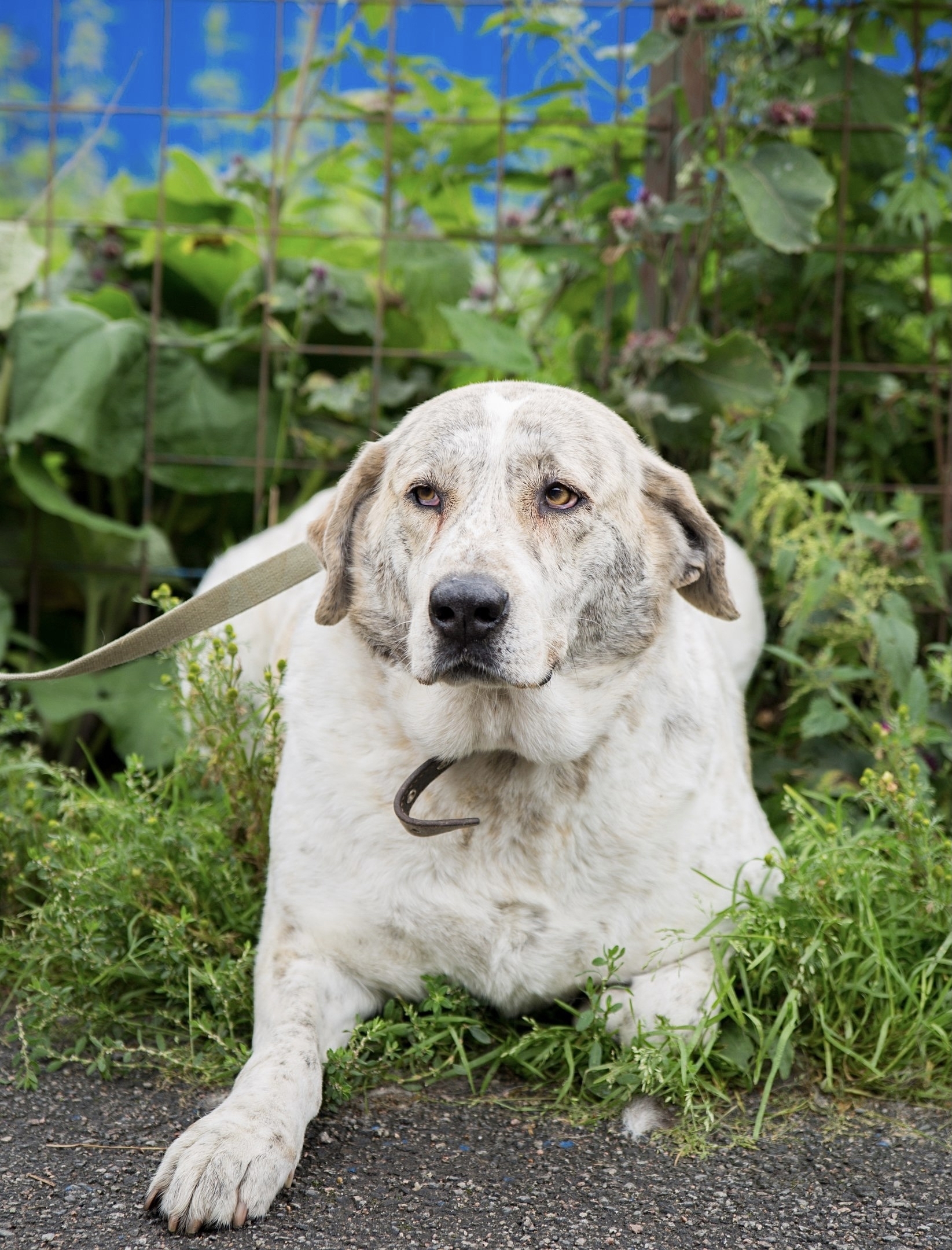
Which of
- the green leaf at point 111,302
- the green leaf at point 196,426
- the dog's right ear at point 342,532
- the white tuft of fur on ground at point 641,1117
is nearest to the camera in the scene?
the white tuft of fur on ground at point 641,1117

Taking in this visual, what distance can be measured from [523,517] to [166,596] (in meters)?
1.01

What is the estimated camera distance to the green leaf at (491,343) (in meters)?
3.62

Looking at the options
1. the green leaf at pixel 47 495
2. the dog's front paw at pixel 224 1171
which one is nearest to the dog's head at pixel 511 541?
the dog's front paw at pixel 224 1171

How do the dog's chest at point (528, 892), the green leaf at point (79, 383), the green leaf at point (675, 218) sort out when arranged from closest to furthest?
the dog's chest at point (528, 892)
the green leaf at point (675, 218)
the green leaf at point (79, 383)

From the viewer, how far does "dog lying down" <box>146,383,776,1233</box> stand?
219cm

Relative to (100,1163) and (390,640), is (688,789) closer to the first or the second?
(390,640)

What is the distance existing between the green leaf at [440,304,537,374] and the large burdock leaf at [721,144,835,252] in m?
0.74

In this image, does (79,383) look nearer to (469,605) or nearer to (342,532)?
(342,532)

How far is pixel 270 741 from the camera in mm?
2707

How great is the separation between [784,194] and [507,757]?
2.07 meters

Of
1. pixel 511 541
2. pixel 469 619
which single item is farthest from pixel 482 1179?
pixel 511 541

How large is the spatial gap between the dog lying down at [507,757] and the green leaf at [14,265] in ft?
6.01

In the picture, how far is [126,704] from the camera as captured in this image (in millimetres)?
3600

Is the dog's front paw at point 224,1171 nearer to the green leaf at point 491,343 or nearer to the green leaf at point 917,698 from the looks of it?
the green leaf at point 917,698
